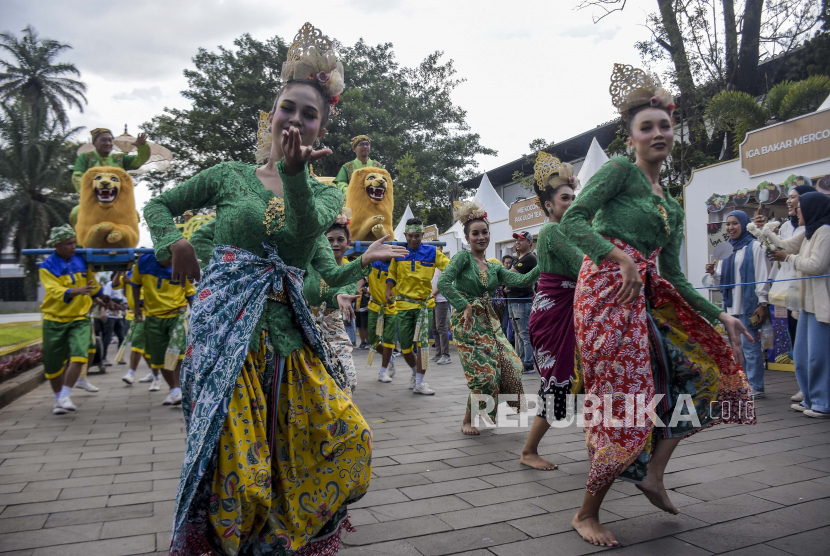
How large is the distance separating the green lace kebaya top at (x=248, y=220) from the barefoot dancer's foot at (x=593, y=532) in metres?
1.59

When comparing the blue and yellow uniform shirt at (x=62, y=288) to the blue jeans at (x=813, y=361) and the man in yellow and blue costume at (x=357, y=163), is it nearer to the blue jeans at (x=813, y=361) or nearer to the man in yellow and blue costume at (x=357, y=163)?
the man in yellow and blue costume at (x=357, y=163)

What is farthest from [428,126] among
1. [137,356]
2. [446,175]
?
[137,356]

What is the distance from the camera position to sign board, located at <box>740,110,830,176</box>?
7254 mm

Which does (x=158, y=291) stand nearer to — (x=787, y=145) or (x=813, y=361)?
(x=813, y=361)

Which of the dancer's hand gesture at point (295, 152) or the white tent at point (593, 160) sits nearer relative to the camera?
the dancer's hand gesture at point (295, 152)

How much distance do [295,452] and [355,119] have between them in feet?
82.7

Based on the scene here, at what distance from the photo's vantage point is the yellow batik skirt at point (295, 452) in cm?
210

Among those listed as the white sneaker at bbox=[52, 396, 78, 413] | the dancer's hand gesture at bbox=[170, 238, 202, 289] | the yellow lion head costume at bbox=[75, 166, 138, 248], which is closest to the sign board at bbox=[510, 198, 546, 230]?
the yellow lion head costume at bbox=[75, 166, 138, 248]

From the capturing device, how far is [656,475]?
2.80 metres

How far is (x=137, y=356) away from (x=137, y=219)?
7.22 ft

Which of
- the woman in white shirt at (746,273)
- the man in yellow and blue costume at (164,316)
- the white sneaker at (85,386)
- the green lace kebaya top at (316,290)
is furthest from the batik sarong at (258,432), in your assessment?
the white sneaker at (85,386)

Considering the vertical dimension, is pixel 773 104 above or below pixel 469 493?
above

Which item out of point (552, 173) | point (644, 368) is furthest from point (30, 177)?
point (644, 368)

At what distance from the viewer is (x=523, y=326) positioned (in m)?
9.36
